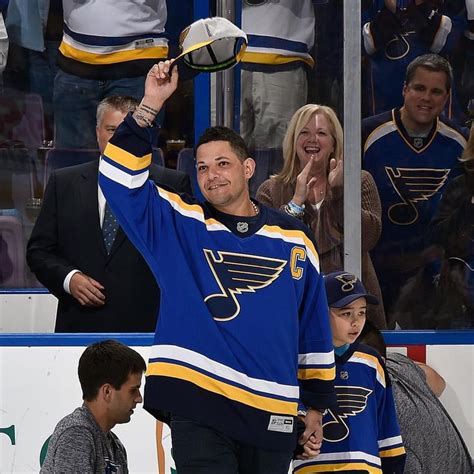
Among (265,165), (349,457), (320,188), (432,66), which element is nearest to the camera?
(349,457)

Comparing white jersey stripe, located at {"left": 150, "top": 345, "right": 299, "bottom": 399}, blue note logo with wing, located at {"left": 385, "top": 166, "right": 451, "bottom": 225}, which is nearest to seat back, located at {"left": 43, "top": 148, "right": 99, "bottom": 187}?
blue note logo with wing, located at {"left": 385, "top": 166, "right": 451, "bottom": 225}

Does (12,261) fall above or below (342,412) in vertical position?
above

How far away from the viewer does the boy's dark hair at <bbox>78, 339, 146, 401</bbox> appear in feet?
11.5

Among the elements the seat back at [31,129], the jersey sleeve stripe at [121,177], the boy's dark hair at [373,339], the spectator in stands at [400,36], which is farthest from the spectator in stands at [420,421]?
the seat back at [31,129]

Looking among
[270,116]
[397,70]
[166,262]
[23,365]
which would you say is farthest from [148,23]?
[166,262]

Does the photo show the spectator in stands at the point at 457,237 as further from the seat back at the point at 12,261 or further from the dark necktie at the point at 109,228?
the seat back at the point at 12,261

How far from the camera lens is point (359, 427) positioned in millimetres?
3711

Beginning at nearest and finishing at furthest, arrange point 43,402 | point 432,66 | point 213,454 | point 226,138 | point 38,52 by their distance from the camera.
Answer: point 213,454
point 226,138
point 43,402
point 432,66
point 38,52

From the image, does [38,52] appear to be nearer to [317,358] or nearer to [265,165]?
[265,165]

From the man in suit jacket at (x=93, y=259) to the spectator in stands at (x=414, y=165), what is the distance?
32.9 inches

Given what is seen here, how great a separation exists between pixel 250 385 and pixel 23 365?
127 cm

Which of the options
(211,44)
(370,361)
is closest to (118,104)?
(211,44)

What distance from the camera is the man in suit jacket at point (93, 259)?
4.35m

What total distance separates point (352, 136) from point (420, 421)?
3.30 ft
